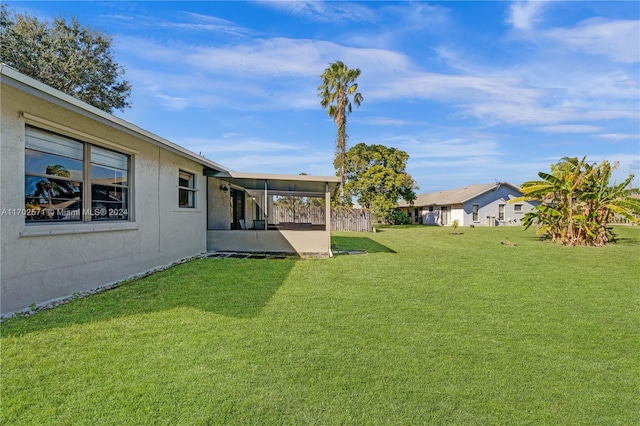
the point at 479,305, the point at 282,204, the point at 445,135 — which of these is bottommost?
the point at 479,305

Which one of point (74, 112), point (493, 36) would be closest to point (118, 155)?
point (74, 112)

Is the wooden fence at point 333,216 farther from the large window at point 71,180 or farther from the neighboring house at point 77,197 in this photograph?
the large window at point 71,180

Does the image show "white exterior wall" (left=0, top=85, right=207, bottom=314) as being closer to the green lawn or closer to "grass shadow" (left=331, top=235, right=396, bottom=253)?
the green lawn

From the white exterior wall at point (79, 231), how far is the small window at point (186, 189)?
0.30m

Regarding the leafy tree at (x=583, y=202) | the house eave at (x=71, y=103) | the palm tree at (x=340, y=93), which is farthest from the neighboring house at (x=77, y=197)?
the palm tree at (x=340, y=93)

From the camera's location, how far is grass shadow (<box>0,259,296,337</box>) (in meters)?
4.47

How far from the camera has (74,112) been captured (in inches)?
219

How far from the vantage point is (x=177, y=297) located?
18.6ft

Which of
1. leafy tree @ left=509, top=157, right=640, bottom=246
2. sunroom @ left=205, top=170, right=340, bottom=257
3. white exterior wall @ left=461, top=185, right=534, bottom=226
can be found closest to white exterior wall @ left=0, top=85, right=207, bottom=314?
sunroom @ left=205, top=170, right=340, bottom=257

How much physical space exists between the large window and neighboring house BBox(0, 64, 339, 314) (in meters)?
0.02

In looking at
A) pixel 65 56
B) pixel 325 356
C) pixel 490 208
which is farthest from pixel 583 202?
pixel 65 56

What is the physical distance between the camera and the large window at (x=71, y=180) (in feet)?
16.6

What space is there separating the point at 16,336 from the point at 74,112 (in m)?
3.72

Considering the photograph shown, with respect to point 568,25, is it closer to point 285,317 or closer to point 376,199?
point 285,317
